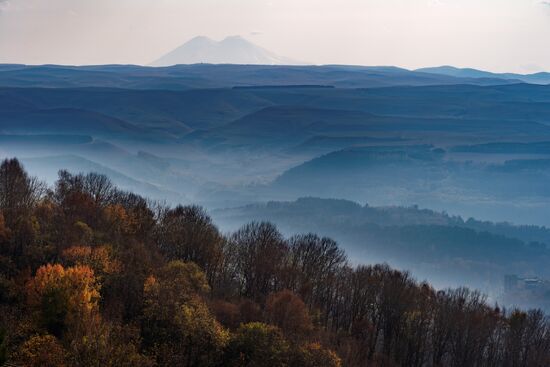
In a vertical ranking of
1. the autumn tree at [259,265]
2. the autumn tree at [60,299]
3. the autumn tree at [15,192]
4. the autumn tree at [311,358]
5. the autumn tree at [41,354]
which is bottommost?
the autumn tree at [41,354]

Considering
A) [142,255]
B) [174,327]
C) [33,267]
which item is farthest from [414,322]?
[33,267]

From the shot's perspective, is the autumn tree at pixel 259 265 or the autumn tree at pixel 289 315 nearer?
the autumn tree at pixel 289 315

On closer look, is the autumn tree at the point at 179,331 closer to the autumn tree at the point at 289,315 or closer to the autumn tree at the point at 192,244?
the autumn tree at the point at 289,315

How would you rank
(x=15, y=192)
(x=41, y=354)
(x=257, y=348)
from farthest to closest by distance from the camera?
(x=15, y=192)
(x=257, y=348)
(x=41, y=354)

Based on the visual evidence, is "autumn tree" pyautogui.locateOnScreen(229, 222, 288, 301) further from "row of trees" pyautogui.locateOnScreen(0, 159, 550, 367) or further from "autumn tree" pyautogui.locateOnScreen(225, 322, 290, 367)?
"autumn tree" pyautogui.locateOnScreen(225, 322, 290, 367)

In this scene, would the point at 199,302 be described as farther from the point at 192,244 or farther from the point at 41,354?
the point at 192,244

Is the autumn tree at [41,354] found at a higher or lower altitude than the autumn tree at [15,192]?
lower

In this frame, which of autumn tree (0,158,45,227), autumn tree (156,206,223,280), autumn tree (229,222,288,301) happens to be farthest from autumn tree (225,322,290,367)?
autumn tree (0,158,45,227)

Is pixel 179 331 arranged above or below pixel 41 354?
above

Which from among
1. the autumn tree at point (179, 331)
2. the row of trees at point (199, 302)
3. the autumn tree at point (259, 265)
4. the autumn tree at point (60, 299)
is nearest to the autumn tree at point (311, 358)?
the row of trees at point (199, 302)

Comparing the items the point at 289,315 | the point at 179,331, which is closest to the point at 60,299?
the point at 179,331
